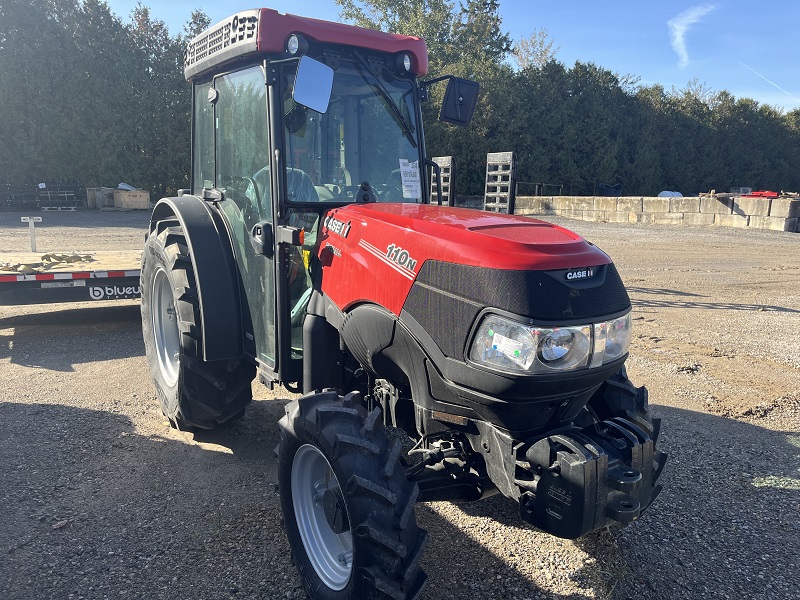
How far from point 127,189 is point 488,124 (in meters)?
14.4

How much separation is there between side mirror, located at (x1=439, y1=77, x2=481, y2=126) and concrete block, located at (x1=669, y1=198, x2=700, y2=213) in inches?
693

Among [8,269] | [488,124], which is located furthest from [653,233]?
[8,269]

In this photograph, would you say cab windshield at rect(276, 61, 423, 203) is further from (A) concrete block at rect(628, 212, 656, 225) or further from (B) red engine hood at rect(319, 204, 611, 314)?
(A) concrete block at rect(628, 212, 656, 225)

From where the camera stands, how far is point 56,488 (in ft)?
11.2

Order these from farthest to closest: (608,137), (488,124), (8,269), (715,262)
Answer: (608,137)
(488,124)
(715,262)
(8,269)

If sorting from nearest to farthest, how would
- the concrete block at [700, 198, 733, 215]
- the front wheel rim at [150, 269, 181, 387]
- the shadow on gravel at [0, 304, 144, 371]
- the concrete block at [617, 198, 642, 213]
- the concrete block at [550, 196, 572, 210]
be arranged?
the front wheel rim at [150, 269, 181, 387] → the shadow on gravel at [0, 304, 144, 371] → the concrete block at [700, 198, 733, 215] → the concrete block at [617, 198, 642, 213] → the concrete block at [550, 196, 572, 210]

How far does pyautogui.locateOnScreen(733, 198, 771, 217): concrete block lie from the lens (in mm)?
17234

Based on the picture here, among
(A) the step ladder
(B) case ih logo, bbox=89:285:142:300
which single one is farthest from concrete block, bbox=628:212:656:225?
(B) case ih logo, bbox=89:285:142:300

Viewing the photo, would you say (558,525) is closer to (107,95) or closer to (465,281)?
(465,281)

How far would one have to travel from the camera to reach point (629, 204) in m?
20.2

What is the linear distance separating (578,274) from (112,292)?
17.2 ft

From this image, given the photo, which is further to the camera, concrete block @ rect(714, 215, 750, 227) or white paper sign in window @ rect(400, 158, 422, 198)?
concrete block @ rect(714, 215, 750, 227)

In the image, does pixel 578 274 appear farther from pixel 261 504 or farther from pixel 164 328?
pixel 164 328

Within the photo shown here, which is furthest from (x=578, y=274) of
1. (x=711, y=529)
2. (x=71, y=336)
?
(x=71, y=336)
